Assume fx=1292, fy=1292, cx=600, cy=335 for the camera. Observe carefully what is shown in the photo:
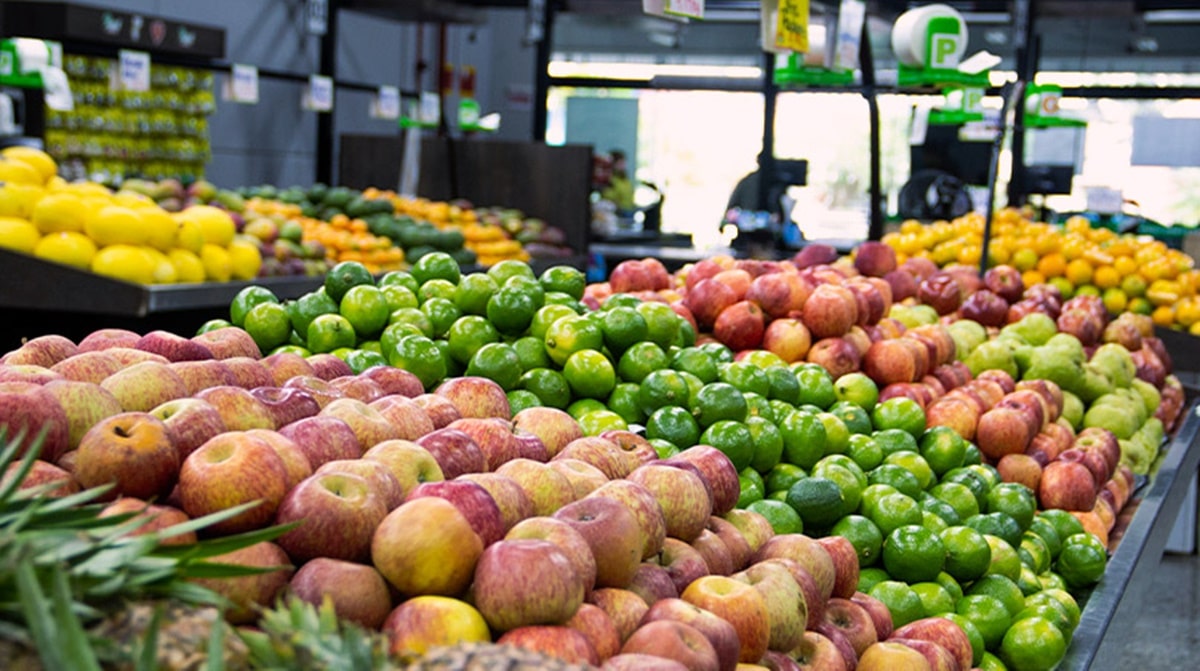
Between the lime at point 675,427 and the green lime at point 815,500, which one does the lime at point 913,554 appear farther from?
the lime at point 675,427

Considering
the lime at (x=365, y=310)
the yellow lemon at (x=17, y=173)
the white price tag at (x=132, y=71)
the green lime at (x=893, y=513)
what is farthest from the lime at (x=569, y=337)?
the white price tag at (x=132, y=71)

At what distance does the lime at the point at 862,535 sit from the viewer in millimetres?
2434

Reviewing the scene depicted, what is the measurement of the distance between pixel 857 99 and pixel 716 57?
6.36 ft

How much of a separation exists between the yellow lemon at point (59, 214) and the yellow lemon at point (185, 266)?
343mm

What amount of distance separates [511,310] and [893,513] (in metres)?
0.89

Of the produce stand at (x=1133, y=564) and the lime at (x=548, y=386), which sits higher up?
the lime at (x=548, y=386)

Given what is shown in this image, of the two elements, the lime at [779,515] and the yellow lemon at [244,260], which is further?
the yellow lemon at [244,260]

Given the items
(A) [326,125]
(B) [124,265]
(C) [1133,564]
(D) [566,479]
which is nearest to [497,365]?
(D) [566,479]

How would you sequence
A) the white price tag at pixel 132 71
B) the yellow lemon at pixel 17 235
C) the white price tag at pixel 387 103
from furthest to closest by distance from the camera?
the white price tag at pixel 387 103, the white price tag at pixel 132 71, the yellow lemon at pixel 17 235

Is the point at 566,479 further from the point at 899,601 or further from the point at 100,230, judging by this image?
the point at 100,230

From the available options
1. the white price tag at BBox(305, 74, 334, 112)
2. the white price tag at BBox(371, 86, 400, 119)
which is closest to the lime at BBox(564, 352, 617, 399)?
the white price tag at BBox(305, 74, 334, 112)

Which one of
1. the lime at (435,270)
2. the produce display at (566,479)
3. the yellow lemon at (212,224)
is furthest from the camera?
the yellow lemon at (212,224)

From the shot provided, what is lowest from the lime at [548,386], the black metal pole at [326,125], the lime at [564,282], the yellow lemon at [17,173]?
the lime at [548,386]

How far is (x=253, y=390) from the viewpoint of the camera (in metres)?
1.87
